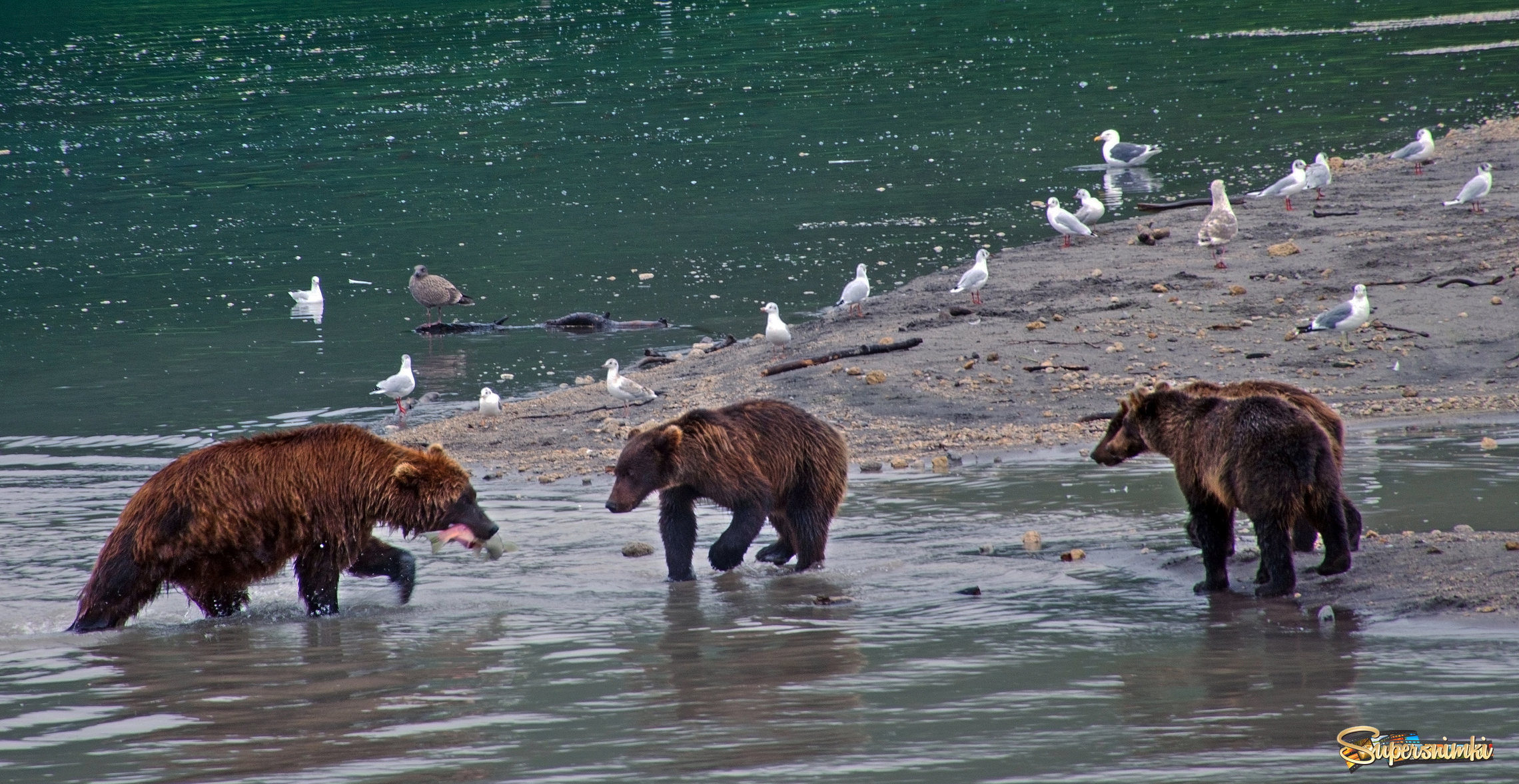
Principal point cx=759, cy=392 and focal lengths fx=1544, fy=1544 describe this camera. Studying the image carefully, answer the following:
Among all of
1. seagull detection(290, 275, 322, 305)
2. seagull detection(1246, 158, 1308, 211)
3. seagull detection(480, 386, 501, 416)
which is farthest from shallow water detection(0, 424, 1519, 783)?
seagull detection(1246, 158, 1308, 211)

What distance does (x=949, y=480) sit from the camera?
9.55 metres

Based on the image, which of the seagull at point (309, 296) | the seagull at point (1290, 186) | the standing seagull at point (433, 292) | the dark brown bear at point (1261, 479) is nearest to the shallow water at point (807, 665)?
the dark brown bear at point (1261, 479)

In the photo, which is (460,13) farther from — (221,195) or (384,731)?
(384,731)

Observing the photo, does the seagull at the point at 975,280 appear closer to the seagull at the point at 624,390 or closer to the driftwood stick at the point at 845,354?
the driftwood stick at the point at 845,354

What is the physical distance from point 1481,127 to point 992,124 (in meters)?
8.77

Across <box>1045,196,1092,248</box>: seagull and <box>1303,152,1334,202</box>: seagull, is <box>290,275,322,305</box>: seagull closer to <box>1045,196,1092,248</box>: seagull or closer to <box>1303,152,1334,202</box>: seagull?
<box>1045,196,1092,248</box>: seagull

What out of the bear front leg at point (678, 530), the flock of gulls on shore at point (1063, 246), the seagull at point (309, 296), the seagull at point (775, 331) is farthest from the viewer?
the seagull at point (309, 296)

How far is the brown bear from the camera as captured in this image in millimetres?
7180

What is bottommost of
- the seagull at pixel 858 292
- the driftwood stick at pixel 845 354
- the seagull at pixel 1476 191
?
the driftwood stick at pixel 845 354

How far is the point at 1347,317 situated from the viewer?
11.7 metres

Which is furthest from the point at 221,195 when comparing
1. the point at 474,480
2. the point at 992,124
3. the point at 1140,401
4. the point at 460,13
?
the point at 460,13

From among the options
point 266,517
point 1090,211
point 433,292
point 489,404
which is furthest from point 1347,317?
point 433,292

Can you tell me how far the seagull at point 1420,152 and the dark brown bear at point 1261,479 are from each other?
14821 mm

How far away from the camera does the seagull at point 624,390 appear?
11734mm
